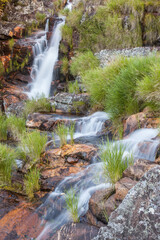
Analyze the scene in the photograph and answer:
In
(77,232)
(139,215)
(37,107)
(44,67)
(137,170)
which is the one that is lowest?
(77,232)

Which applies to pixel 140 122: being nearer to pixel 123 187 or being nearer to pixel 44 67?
pixel 123 187

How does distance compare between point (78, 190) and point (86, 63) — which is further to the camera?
point (86, 63)

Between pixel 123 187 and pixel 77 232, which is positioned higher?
pixel 123 187

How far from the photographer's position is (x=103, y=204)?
234 centimetres

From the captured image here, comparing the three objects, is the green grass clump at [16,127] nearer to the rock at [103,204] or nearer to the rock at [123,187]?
the rock at [103,204]

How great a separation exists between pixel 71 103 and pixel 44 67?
16.0ft

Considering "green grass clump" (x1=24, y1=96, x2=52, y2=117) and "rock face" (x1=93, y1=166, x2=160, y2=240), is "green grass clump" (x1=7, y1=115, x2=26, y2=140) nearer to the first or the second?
"green grass clump" (x1=24, y1=96, x2=52, y2=117)

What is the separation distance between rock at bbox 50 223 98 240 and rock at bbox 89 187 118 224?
0.55ft

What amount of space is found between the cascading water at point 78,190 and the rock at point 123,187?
1.18ft

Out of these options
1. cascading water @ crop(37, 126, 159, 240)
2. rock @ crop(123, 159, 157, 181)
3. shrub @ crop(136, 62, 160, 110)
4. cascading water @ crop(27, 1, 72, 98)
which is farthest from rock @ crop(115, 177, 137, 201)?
cascading water @ crop(27, 1, 72, 98)

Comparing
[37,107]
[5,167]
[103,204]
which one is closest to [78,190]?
[103,204]

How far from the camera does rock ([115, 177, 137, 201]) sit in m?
2.24

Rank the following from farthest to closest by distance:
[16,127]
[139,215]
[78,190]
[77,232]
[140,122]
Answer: [16,127], [140,122], [78,190], [77,232], [139,215]

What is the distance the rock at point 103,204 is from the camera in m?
2.28
